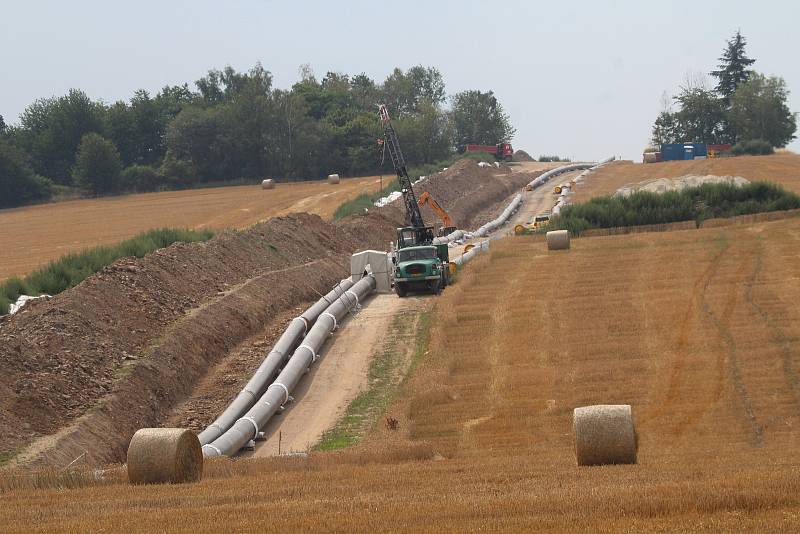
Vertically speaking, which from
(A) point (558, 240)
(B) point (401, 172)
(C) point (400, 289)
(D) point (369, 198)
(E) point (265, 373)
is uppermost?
(B) point (401, 172)

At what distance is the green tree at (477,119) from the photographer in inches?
5069

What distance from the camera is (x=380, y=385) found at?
29.4 meters

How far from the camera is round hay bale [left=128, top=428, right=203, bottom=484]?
54.1 feet

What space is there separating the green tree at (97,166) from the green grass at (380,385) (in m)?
59.8

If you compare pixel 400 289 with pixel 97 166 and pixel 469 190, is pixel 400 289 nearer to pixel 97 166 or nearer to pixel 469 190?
pixel 469 190

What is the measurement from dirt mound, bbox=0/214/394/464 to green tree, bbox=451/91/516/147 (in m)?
86.0

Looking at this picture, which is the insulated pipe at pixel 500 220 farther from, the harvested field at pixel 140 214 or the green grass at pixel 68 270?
the green grass at pixel 68 270

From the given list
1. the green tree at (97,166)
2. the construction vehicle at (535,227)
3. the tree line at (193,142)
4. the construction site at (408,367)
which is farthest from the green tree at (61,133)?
the construction vehicle at (535,227)

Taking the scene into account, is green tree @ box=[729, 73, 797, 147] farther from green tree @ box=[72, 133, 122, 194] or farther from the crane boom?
the crane boom

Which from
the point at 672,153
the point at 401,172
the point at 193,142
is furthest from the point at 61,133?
the point at 401,172

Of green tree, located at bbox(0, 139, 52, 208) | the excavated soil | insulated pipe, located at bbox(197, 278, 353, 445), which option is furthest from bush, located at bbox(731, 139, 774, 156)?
insulated pipe, located at bbox(197, 278, 353, 445)

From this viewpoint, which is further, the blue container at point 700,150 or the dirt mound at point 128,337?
the blue container at point 700,150

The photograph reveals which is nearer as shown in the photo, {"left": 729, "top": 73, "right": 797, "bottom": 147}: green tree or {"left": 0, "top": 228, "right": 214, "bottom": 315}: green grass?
{"left": 0, "top": 228, "right": 214, "bottom": 315}: green grass

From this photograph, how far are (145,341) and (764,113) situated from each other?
326 ft
